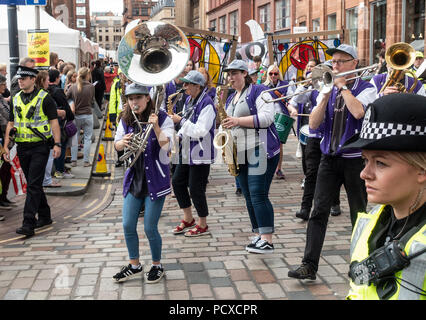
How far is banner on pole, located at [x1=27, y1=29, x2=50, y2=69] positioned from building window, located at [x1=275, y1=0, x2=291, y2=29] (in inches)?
971

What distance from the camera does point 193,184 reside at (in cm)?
689

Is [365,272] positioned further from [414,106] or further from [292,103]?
[292,103]

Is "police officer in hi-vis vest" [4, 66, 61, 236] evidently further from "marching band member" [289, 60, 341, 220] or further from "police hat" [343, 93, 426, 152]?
"police hat" [343, 93, 426, 152]

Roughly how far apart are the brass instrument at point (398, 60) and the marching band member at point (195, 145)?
6.69 feet

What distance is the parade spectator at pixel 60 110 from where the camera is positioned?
31.6ft

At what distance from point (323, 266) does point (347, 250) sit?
2.25 feet

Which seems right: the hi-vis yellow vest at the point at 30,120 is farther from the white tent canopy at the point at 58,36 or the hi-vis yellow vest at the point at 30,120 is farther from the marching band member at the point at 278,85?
the white tent canopy at the point at 58,36

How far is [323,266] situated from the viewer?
5684mm

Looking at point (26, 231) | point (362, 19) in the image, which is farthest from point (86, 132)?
point (362, 19)

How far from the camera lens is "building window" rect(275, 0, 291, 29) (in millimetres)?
34500

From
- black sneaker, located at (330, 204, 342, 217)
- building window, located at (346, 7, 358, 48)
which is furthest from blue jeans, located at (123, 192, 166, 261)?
building window, located at (346, 7, 358, 48)

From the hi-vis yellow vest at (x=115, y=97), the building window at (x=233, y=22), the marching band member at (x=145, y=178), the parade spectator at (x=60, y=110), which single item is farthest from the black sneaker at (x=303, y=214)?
the building window at (x=233, y=22)

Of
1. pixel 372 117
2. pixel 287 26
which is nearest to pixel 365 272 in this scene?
pixel 372 117

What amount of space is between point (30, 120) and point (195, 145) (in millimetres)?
2243
